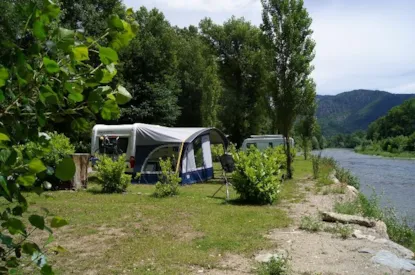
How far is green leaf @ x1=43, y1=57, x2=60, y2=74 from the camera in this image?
1.01 meters

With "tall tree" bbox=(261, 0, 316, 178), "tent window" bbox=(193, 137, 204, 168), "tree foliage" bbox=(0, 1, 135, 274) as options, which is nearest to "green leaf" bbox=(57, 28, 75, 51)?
"tree foliage" bbox=(0, 1, 135, 274)

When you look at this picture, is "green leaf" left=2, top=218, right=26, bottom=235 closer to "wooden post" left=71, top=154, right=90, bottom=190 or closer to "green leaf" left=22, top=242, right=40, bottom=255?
"green leaf" left=22, top=242, right=40, bottom=255

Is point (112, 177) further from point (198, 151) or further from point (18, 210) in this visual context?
point (18, 210)

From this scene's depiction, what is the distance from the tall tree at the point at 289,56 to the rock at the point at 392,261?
37.0 feet

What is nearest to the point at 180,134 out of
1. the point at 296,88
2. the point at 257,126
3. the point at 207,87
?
the point at 296,88

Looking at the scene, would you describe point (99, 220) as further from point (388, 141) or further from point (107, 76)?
point (388, 141)

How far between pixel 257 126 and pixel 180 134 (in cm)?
2339

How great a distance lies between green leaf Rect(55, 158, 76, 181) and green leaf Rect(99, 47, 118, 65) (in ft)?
0.93

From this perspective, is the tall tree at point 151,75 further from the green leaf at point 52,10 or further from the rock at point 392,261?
the green leaf at point 52,10

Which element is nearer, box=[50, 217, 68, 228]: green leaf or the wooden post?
box=[50, 217, 68, 228]: green leaf

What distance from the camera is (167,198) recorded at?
10.8m

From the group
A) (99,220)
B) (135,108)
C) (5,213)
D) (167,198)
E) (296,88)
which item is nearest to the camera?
(5,213)

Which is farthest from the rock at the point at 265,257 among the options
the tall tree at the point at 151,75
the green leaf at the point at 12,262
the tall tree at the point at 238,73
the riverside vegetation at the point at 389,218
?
the tall tree at the point at 238,73

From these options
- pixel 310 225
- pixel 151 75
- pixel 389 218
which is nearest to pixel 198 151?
pixel 389 218
